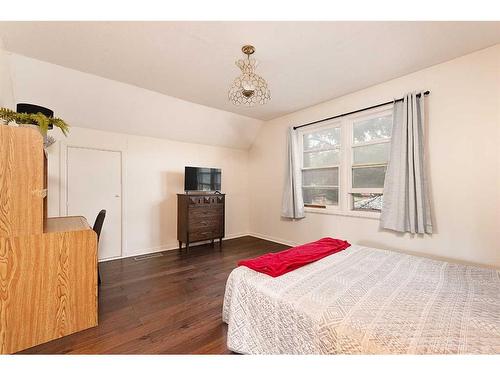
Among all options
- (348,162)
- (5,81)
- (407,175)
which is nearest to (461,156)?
(407,175)

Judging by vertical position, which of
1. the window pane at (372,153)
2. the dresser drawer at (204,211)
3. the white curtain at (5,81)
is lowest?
the dresser drawer at (204,211)

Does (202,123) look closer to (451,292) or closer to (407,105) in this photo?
(407,105)

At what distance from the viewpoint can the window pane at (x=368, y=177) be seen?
3.07m

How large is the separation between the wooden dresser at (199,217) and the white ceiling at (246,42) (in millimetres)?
1924

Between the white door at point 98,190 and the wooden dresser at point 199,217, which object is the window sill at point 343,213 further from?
the white door at point 98,190

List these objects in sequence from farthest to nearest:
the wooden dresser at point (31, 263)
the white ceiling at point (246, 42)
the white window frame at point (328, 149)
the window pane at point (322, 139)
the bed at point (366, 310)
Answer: the window pane at point (322, 139) → the white window frame at point (328, 149) → the white ceiling at point (246, 42) → the wooden dresser at point (31, 263) → the bed at point (366, 310)

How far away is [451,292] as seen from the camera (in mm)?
1438

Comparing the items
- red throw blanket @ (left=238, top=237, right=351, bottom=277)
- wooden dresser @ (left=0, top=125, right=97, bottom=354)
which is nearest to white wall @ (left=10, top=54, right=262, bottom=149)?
wooden dresser @ (left=0, top=125, right=97, bottom=354)

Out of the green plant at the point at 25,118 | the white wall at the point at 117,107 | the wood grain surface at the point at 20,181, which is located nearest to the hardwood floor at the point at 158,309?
the wood grain surface at the point at 20,181

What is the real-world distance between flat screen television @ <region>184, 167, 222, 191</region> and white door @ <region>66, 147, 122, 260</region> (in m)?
1.10

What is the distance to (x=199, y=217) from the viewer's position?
3.96 metres

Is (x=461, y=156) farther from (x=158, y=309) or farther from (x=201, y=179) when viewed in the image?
(x=201, y=179)
